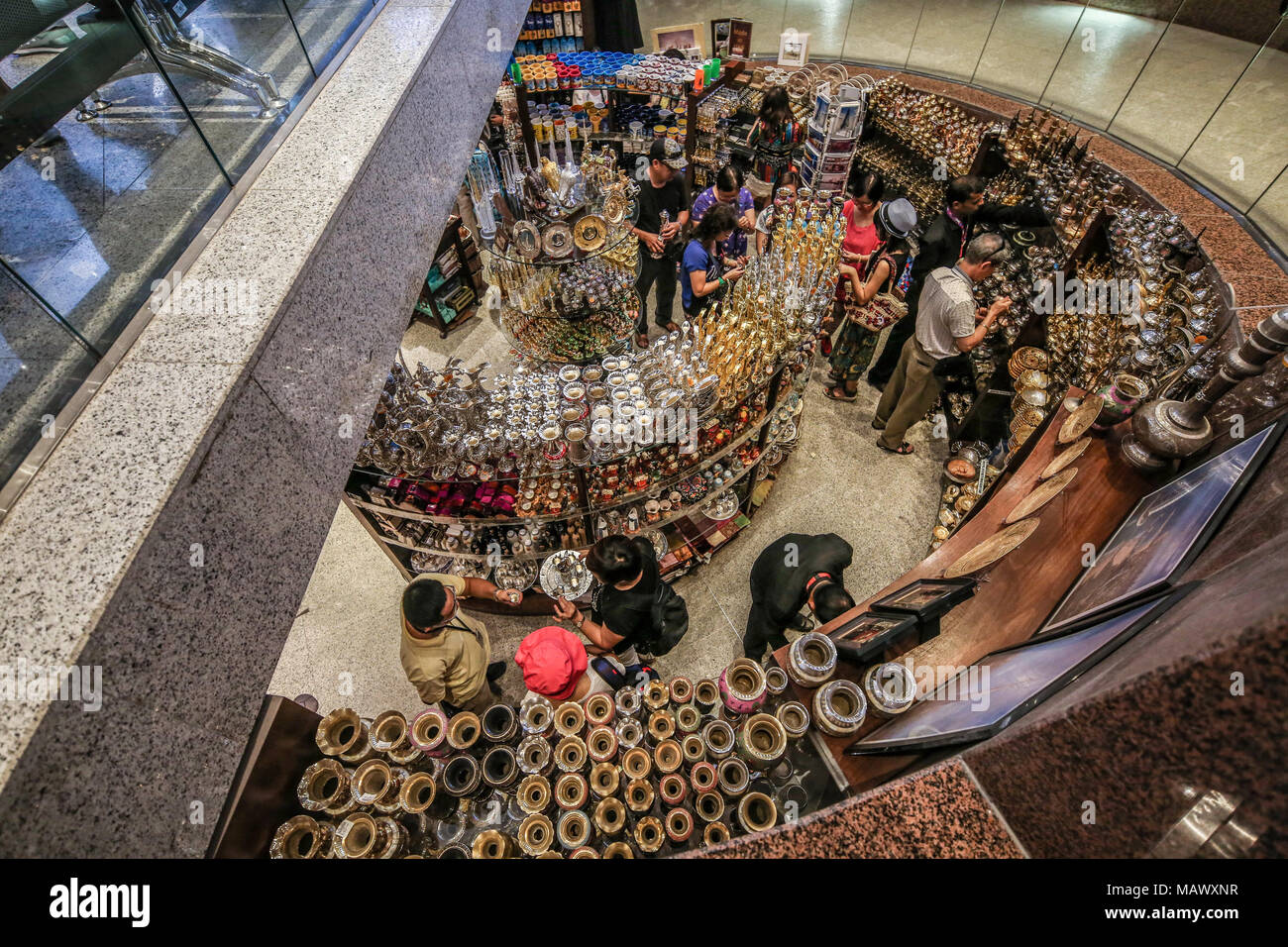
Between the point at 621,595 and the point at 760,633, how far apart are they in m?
0.98

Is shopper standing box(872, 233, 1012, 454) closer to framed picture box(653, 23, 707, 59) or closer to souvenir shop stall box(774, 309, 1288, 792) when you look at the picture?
souvenir shop stall box(774, 309, 1288, 792)

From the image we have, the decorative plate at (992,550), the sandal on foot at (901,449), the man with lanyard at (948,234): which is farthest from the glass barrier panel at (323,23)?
the sandal on foot at (901,449)

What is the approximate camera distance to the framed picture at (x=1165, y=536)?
1.61m

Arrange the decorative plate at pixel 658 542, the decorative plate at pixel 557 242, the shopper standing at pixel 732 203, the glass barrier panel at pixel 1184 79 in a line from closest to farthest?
the decorative plate at pixel 658 542 < the decorative plate at pixel 557 242 < the shopper standing at pixel 732 203 < the glass barrier panel at pixel 1184 79

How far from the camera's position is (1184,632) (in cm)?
103

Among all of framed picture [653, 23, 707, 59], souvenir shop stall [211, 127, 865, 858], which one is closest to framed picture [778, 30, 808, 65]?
framed picture [653, 23, 707, 59]

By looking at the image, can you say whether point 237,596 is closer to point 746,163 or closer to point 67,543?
point 67,543

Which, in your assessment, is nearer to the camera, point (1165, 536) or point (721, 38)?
point (1165, 536)

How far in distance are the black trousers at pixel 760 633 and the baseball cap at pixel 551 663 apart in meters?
1.08

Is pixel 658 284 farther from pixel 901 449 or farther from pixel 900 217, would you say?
pixel 901 449

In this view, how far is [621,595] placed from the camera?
2.57 m

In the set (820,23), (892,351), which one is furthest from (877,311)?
(820,23)

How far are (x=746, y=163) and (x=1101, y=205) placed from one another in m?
3.72

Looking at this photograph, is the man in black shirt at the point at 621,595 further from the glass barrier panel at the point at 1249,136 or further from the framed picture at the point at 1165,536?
the glass barrier panel at the point at 1249,136
